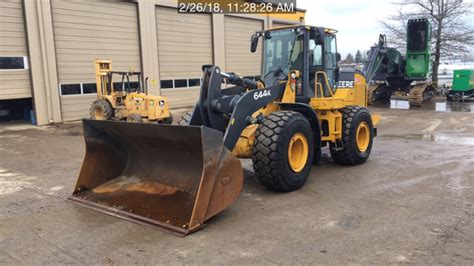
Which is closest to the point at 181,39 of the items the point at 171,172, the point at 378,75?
the point at 378,75

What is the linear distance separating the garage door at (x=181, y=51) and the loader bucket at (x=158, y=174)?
510 inches

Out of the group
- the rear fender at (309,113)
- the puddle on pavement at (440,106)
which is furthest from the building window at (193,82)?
the rear fender at (309,113)

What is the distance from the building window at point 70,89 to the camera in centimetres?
1491

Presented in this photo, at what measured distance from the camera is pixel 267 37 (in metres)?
7.37

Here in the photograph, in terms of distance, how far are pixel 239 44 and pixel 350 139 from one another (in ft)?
52.0

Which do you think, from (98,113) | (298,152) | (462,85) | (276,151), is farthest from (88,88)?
(462,85)

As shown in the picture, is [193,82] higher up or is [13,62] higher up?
[13,62]

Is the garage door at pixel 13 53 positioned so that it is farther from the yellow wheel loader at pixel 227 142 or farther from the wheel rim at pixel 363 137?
the wheel rim at pixel 363 137

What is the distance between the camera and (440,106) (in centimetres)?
1928

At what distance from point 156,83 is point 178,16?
3382 millimetres

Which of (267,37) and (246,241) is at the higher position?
(267,37)

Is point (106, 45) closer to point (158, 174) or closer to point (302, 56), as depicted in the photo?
point (302, 56)

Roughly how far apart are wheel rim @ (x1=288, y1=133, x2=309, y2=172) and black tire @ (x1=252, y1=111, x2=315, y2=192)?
116mm

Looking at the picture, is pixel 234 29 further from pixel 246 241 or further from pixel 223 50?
pixel 246 241
